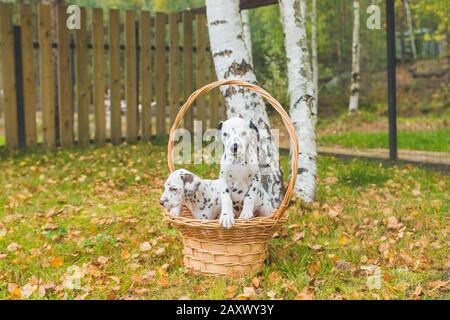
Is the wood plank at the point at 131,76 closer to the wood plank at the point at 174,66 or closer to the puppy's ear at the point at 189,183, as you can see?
the wood plank at the point at 174,66

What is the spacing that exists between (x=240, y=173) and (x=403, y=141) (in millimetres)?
6920

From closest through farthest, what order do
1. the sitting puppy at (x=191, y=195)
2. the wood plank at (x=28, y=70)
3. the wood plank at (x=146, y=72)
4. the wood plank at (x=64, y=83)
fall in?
the sitting puppy at (x=191, y=195)
the wood plank at (x=28, y=70)
the wood plank at (x=64, y=83)
the wood plank at (x=146, y=72)

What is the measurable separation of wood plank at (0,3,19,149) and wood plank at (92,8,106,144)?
1.34 metres

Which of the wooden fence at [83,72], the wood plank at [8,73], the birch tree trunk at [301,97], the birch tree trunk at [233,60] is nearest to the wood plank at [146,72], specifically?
the wooden fence at [83,72]

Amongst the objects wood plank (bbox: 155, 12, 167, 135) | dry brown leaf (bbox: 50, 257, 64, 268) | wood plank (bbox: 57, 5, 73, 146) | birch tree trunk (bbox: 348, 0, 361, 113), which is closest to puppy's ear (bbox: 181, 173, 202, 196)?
dry brown leaf (bbox: 50, 257, 64, 268)

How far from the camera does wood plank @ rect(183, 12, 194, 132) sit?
33.7ft

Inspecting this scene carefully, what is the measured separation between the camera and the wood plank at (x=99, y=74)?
924cm

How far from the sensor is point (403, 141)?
384 inches

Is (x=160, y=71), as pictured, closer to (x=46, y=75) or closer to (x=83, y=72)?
(x=83, y=72)

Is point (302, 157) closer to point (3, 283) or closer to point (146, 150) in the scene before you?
point (3, 283)

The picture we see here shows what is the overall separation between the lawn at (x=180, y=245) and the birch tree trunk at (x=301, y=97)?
10.6 inches

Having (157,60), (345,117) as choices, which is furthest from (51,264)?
(345,117)

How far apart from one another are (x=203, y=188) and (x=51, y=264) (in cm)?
122
